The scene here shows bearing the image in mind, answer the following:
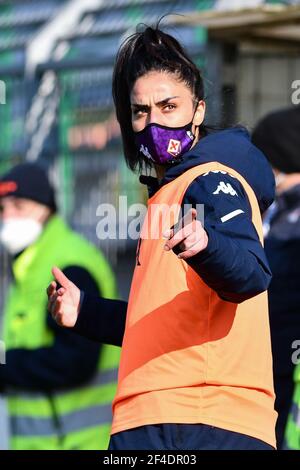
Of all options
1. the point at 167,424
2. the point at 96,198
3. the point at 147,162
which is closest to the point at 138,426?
the point at 167,424

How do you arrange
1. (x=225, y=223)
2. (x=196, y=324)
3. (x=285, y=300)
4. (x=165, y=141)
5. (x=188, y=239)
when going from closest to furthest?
(x=188, y=239)
(x=225, y=223)
(x=196, y=324)
(x=165, y=141)
(x=285, y=300)

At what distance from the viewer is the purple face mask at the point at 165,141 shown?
2.78m

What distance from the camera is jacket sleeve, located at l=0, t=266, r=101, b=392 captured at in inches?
170

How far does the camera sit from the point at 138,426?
2.63 meters

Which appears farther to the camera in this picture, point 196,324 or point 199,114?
point 199,114

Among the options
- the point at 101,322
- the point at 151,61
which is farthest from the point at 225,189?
the point at 101,322

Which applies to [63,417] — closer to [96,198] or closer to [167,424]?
[167,424]

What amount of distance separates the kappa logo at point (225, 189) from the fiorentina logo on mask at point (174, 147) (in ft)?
0.97

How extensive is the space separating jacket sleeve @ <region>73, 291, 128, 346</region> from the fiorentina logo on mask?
0.48 metres

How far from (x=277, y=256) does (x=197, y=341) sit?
1.49 m

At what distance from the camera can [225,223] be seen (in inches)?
95.0

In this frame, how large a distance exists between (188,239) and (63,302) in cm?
81

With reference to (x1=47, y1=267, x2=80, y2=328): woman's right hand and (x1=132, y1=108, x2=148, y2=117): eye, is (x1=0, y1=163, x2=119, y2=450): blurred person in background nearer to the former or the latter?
(x1=47, y1=267, x2=80, y2=328): woman's right hand

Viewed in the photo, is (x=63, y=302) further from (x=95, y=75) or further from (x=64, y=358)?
(x=95, y=75)
